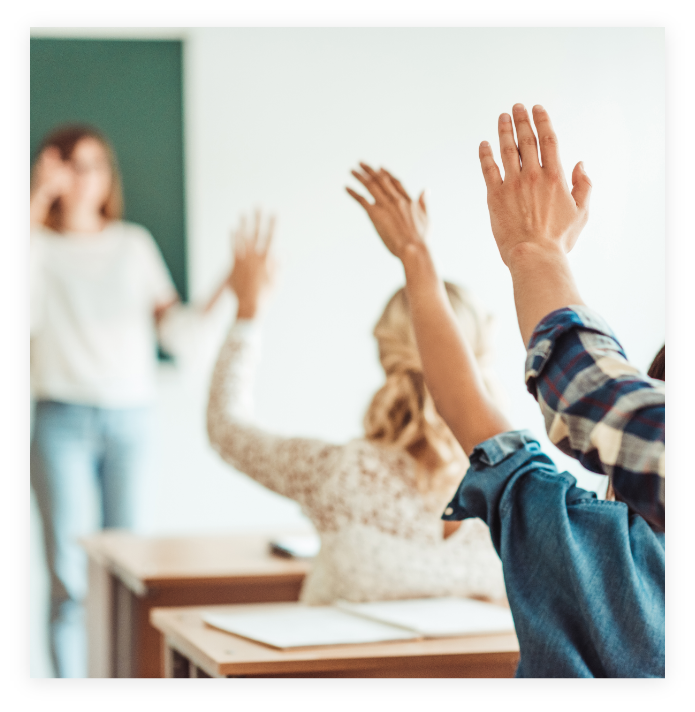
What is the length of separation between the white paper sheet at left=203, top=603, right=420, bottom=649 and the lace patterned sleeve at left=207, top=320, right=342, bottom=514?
21 cm

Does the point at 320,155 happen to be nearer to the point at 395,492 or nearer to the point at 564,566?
the point at 395,492

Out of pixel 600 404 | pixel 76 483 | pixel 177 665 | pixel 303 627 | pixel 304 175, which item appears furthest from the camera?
pixel 304 175

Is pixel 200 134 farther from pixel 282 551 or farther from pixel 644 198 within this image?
pixel 644 198

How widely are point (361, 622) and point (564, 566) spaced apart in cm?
54

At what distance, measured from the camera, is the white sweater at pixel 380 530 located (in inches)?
56.5

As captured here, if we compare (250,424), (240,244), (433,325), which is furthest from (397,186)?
(240,244)

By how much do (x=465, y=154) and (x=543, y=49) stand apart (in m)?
1.02

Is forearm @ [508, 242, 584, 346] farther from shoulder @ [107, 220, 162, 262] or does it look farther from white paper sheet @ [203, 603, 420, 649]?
shoulder @ [107, 220, 162, 262]

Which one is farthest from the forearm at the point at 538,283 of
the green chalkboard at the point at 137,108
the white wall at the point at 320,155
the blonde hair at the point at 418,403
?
the green chalkboard at the point at 137,108

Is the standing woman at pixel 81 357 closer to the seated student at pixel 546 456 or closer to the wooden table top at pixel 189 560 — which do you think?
the wooden table top at pixel 189 560

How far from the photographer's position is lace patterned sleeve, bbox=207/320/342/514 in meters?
1.47

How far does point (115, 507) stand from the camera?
3.04 metres

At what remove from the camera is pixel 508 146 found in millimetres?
715
